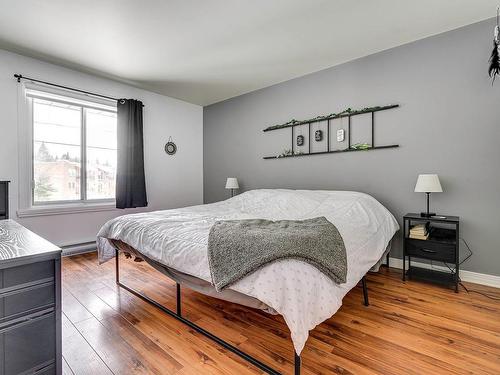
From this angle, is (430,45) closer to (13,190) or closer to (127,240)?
(127,240)

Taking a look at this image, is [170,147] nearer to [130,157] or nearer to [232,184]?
[130,157]

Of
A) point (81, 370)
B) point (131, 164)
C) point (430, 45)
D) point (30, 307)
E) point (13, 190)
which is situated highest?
point (430, 45)

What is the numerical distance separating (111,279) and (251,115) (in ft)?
10.1

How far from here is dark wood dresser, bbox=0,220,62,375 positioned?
0.91m

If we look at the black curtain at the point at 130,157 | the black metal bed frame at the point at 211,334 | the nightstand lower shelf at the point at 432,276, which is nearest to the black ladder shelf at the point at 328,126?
the nightstand lower shelf at the point at 432,276

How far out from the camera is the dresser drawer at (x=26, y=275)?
35.4 inches

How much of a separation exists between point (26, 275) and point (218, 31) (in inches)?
100

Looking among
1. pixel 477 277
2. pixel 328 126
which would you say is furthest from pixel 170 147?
pixel 477 277

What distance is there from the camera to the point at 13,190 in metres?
3.04

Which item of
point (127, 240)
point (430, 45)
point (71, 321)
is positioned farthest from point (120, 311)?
point (430, 45)

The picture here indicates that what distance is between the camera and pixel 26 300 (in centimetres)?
95

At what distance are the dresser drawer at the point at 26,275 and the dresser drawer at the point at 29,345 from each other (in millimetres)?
142

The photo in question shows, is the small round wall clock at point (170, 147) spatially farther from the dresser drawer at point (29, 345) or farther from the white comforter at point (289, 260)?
the dresser drawer at point (29, 345)

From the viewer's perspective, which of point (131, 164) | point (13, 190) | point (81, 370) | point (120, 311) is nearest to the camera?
point (81, 370)
